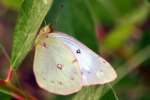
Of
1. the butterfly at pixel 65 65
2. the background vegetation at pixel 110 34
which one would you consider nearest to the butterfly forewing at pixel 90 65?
the butterfly at pixel 65 65

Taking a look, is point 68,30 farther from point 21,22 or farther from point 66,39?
point 21,22

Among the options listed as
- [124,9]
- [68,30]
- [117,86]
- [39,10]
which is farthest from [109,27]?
[39,10]

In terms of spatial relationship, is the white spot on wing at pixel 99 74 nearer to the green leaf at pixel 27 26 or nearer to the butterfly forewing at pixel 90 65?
the butterfly forewing at pixel 90 65

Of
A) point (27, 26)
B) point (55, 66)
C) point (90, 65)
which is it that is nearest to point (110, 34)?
point (55, 66)

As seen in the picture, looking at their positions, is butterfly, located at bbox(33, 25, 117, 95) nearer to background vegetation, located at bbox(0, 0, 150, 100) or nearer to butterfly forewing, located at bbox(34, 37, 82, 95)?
butterfly forewing, located at bbox(34, 37, 82, 95)

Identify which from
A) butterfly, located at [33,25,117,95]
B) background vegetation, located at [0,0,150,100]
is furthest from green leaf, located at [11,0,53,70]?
background vegetation, located at [0,0,150,100]

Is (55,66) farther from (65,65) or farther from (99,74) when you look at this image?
(99,74)
